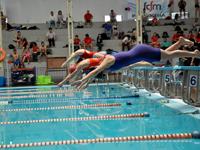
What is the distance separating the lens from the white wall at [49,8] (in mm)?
24031

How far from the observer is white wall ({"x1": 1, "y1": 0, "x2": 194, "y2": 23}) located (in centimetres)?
2403

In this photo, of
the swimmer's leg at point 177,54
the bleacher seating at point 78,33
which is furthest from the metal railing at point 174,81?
the bleacher seating at point 78,33

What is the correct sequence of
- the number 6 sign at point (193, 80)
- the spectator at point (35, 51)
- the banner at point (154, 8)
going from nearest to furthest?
the number 6 sign at point (193, 80) < the spectator at point (35, 51) < the banner at point (154, 8)

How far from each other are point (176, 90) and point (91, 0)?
18.3 metres

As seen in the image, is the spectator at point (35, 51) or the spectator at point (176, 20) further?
the spectator at point (176, 20)

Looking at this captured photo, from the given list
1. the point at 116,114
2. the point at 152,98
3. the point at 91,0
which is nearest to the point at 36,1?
the point at 91,0

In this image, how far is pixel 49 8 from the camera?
24672mm

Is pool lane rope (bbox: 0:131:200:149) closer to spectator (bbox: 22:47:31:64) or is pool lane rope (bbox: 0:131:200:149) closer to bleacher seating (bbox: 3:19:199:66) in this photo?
spectator (bbox: 22:47:31:64)

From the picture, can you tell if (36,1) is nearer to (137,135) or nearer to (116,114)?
(116,114)

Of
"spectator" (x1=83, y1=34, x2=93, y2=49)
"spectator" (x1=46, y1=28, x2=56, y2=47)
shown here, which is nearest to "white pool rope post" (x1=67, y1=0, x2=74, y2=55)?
"spectator" (x1=83, y1=34, x2=93, y2=49)

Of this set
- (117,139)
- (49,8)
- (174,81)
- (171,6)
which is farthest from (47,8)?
(117,139)

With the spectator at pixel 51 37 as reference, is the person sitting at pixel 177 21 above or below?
above

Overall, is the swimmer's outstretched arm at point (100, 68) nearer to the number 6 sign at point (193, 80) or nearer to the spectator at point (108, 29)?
the number 6 sign at point (193, 80)

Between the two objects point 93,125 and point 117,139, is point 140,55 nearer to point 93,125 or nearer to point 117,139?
point 93,125
